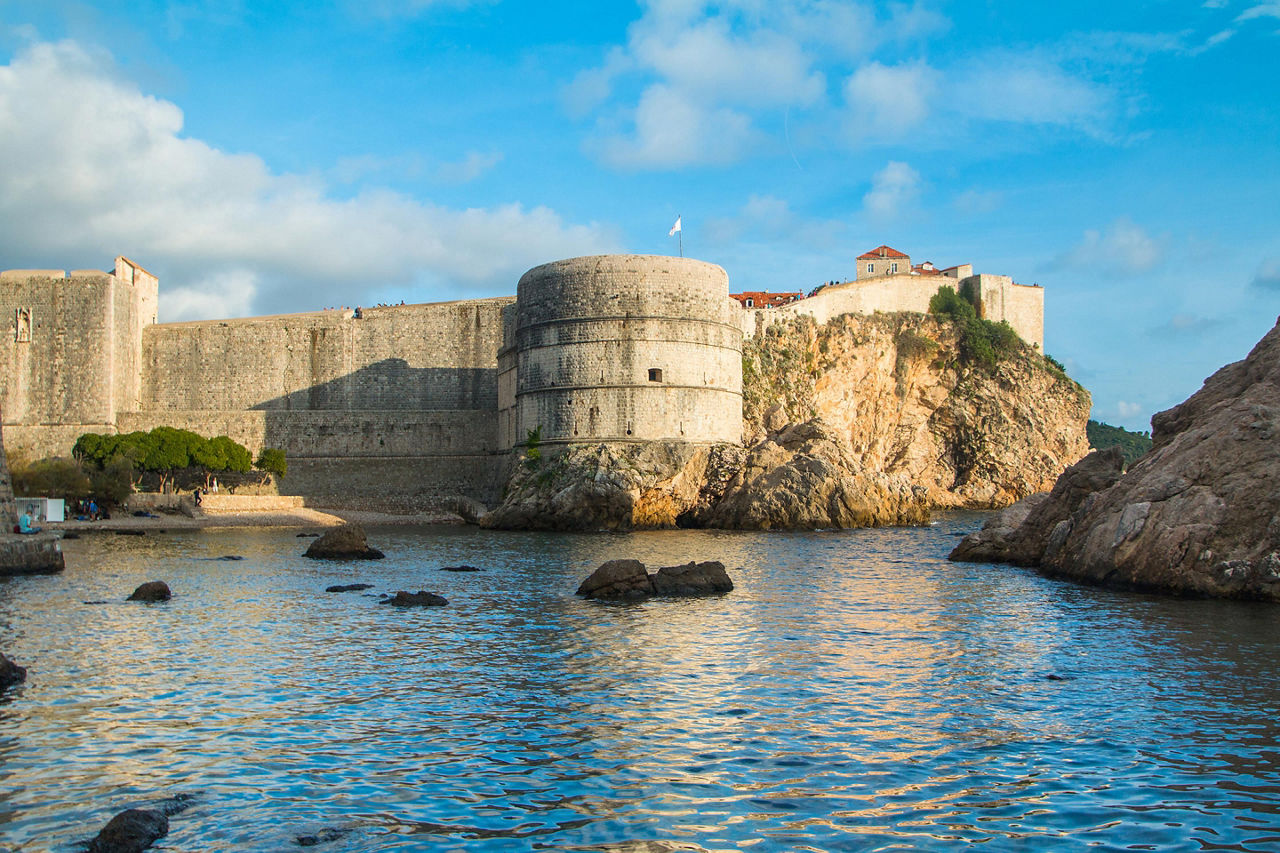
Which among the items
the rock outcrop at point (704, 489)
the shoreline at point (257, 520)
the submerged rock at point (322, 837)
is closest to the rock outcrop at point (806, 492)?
the rock outcrop at point (704, 489)

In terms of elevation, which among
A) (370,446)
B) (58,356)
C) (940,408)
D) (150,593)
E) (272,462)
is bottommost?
(150,593)

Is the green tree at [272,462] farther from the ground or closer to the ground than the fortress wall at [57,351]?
closer to the ground

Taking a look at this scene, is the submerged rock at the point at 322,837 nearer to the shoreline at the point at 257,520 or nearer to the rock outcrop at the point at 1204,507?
the rock outcrop at the point at 1204,507

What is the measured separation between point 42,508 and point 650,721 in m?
24.5

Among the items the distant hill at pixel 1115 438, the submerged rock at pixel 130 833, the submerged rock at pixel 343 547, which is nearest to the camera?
the submerged rock at pixel 130 833

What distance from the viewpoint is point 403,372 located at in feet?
137

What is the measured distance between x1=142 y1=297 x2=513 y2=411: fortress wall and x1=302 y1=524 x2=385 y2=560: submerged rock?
20246 mm

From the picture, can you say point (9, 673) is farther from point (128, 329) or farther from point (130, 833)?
point (128, 329)

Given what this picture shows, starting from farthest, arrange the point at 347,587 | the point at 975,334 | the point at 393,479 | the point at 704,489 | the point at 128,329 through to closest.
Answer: the point at 975,334, the point at 128,329, the point at 393,479, the point at 704,489, the point at 347,587

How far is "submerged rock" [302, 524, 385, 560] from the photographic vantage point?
20516 mm

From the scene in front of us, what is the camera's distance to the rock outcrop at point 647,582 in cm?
1391

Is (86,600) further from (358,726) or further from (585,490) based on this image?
(585,490)

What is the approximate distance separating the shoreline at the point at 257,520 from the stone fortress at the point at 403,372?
1811mm

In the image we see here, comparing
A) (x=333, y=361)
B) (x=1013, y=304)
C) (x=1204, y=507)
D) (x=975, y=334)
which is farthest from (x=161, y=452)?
(x=1013, y=304)
